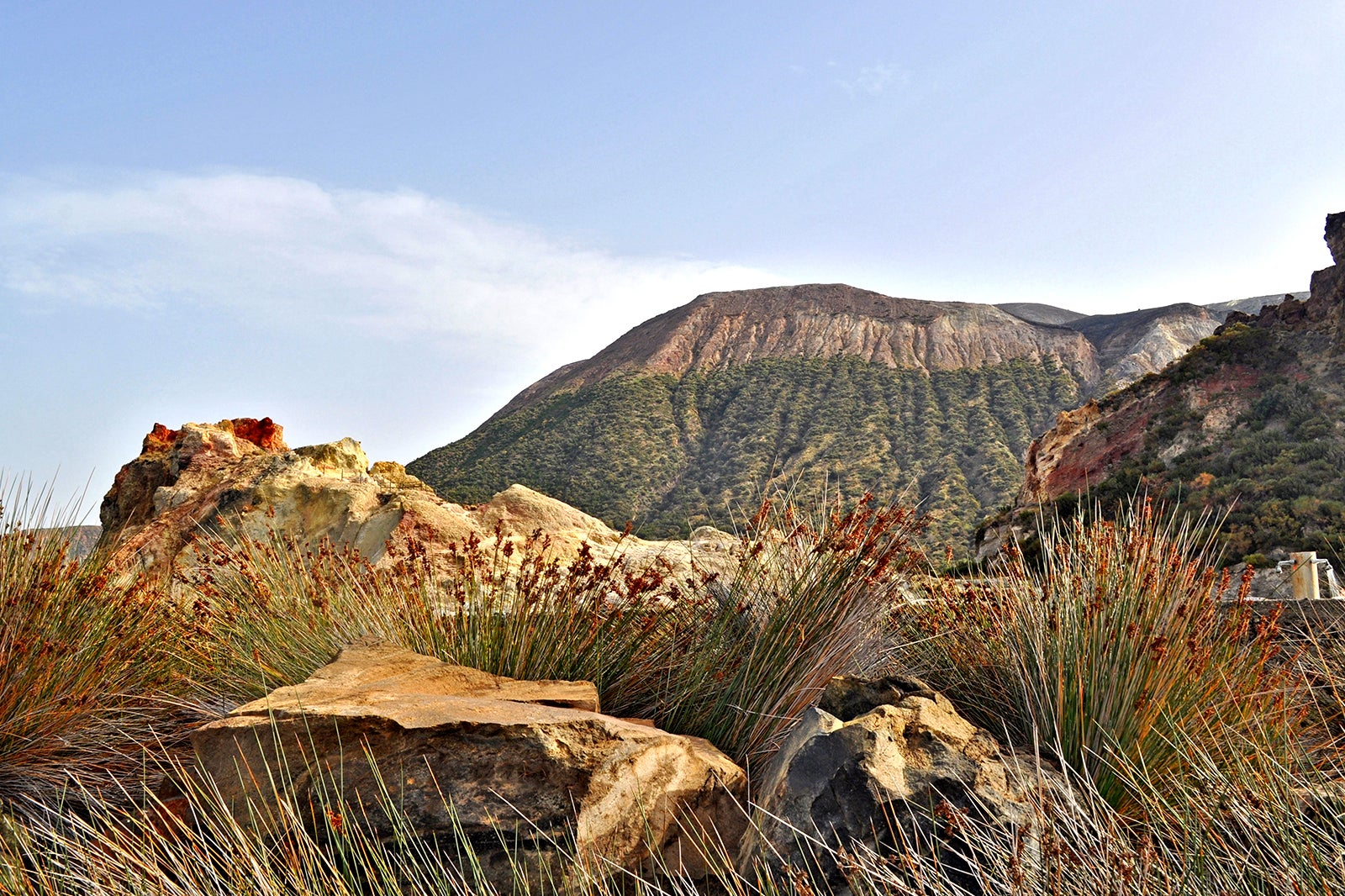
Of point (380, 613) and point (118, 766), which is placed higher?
point (380, 613)

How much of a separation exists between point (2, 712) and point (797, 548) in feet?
10.8

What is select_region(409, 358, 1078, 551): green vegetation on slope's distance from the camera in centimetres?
3675

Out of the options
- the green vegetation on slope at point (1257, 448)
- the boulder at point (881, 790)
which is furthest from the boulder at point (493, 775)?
the green vegetation on slope at point (1257, 448)

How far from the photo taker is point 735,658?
3.65 metres

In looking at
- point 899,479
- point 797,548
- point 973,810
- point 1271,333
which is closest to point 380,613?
point 797,548

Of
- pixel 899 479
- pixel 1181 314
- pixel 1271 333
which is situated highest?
pixel 1181 314

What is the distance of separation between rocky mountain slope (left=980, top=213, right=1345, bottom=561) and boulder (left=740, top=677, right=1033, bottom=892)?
47.8ft

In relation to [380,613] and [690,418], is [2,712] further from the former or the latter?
[690,418]

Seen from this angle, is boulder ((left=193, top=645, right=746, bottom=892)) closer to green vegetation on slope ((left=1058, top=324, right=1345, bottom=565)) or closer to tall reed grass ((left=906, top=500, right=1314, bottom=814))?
tall reed grass ((left=906, top=500, right=1314, bottom=814))

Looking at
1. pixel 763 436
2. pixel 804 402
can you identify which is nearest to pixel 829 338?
pixel 804 402

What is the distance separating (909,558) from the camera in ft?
13.4

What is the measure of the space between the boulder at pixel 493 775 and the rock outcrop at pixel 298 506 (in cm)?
465

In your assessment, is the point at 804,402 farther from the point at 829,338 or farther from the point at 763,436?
the point at 829,338

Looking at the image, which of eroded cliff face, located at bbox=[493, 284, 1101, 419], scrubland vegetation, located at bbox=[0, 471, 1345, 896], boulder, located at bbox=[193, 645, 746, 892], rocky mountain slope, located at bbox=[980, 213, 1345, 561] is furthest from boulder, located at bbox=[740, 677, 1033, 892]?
eroded cliff face, located at bbox=[493, 284, 1101, 419]
